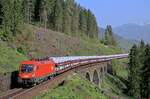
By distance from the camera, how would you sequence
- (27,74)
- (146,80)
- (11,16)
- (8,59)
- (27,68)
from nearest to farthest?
(27,74), (27,68), (8,59), (11,16), (146,80)

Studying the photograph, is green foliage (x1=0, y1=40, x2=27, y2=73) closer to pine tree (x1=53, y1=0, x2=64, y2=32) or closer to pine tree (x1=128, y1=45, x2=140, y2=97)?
pine tree (x1=128, y1=45, x2=140, y2=97)

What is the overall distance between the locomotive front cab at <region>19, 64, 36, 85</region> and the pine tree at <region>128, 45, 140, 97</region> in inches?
2422

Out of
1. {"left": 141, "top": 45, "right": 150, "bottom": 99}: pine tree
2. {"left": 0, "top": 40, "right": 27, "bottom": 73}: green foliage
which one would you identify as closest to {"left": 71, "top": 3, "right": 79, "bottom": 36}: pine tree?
{"left": 141, "top": 45, "right": 150, "bottom": 99}: pine tree

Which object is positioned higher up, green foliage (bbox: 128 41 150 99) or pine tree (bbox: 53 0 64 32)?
pine tree (bbox: 53 0 64 32)

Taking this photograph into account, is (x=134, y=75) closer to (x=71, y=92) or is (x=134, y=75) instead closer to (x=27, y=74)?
(x=27, y=74)

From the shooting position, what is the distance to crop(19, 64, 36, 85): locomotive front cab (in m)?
46.1

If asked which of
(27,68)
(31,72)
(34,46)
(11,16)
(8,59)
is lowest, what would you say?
(31,72)

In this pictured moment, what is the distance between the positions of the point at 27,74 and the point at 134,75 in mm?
65844

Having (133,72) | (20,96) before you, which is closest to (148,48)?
(133,72)

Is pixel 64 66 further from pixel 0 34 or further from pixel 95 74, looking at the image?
pixel 95 74

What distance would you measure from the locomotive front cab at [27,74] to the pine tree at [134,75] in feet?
202

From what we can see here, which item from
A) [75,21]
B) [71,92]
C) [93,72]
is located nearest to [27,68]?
[71,92]

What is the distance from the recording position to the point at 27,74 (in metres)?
46.8

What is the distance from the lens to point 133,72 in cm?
11019
